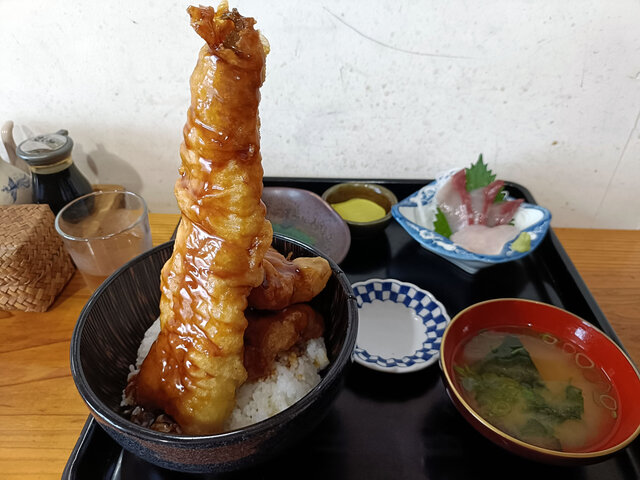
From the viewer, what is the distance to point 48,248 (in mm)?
1367

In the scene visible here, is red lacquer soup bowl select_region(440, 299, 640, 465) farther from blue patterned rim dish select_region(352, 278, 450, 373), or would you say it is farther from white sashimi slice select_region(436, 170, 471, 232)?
white sashimi slice select_region(436, 170, 471, 232)

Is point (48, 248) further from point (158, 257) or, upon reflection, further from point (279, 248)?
point (279, 248)

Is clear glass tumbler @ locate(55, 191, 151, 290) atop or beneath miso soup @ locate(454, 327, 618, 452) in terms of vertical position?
atop

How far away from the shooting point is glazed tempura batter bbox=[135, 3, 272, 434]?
665mm

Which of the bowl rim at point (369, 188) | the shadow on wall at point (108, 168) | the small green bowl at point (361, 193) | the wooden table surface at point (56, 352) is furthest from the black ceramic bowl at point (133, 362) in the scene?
the shadow on wall at point (108, 168)

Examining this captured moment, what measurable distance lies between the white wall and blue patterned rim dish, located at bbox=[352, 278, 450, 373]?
2.10ft

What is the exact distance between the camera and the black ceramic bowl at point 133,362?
71cm

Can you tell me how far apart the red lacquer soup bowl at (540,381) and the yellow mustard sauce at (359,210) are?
0.58m

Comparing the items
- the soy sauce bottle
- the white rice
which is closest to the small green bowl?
the white rice

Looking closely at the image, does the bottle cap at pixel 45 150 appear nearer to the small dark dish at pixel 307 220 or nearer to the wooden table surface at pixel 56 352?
the wooden table surface at pixel 56 352

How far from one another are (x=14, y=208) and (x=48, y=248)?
0.19 m

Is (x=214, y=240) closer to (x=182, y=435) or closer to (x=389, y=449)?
(x=182, y=435)

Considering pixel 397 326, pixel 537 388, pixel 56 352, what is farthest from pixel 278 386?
pixel 56 352

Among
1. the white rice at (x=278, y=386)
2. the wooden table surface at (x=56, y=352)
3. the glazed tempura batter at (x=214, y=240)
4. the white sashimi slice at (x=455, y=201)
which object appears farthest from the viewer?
the white sashimi slice at (x=455, y=201)
